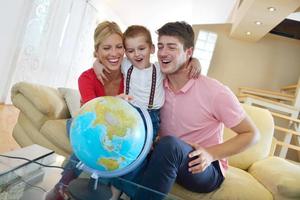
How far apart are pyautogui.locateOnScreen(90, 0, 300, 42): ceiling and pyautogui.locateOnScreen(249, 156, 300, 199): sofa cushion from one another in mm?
2372

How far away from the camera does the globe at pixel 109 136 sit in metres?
0.85

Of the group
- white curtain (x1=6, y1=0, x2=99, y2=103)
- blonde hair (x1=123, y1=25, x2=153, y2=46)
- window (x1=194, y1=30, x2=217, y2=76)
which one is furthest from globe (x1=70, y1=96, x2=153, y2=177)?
window (x1=194, y1=30, x2=217, y2=76)

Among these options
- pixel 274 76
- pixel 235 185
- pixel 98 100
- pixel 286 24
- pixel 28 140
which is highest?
pixel 286 24

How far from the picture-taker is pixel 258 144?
1.94 m

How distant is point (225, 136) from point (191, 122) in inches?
28.6

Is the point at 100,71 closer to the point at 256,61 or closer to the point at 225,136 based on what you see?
the point at 225,136

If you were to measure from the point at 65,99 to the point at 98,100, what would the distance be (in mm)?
1010

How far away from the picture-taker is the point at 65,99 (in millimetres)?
1863

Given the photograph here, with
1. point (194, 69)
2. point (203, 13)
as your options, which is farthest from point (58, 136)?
point (203, 13)

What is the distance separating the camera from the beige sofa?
4.55 ft

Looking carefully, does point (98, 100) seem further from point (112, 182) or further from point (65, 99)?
point (65, 99)

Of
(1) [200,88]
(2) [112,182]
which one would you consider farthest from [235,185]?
(2) [112,182]

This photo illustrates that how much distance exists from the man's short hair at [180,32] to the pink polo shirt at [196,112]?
0.57ft

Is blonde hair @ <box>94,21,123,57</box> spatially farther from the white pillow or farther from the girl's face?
the white pillow
